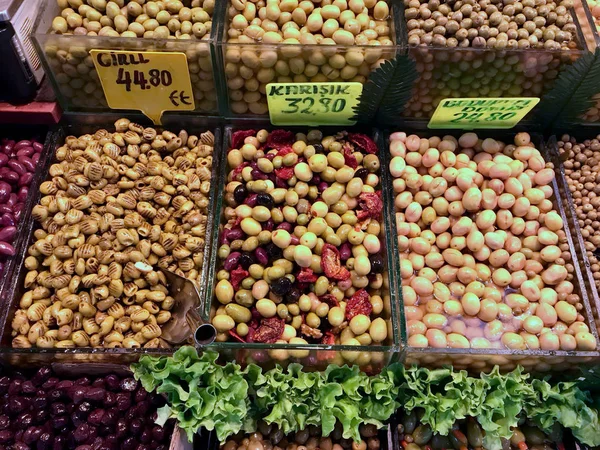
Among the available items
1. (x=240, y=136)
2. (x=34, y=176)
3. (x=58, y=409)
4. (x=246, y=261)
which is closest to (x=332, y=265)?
(x=246, y=261)

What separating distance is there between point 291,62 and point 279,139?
39 cm

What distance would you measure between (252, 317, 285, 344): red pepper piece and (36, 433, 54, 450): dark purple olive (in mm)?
836

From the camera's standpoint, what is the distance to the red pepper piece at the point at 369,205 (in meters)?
2.33

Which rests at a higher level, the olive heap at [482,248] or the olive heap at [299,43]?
the olive heap at [299,43]

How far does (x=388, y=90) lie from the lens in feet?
7.64

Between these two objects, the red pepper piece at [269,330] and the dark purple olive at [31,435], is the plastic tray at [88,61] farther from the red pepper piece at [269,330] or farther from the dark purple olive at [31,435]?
the dark purple olive at [31,435]

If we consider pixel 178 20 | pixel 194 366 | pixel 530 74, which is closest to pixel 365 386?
pixel 194 366

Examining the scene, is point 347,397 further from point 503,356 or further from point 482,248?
point 482,248

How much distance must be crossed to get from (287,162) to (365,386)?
104cm

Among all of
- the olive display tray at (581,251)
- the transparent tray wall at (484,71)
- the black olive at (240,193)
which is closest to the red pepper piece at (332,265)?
the black olive at (240,193)

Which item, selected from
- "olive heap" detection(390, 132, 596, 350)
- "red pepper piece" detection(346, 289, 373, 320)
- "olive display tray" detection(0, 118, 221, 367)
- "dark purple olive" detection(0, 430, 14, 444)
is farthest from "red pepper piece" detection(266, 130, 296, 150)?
"dark purple olive" detection(0, 430, 14, 444)

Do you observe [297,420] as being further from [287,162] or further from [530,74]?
[530,74]

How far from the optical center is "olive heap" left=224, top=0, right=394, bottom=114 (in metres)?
2.24

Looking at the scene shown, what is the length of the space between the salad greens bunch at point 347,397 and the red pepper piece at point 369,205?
674 mm
